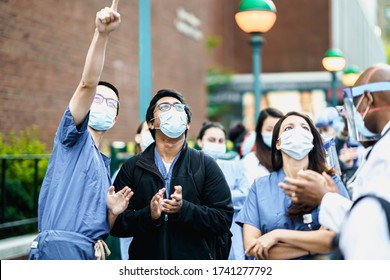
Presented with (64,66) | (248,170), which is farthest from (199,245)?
(64,66)

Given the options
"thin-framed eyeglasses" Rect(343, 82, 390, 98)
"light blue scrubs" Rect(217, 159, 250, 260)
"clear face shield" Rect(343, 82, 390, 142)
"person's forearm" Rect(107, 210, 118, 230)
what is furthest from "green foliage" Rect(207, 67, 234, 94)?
"thin-framed eyeglasses" Rect(343, 82, 390, 98)

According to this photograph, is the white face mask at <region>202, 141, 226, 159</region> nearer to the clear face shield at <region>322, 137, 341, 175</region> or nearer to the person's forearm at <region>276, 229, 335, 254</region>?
the clear face shield at <region>322, 137, 341, 175</region>

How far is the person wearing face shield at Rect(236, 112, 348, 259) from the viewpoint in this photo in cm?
430

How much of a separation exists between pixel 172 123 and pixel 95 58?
40.1 inches

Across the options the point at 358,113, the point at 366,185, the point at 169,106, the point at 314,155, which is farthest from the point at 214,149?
the point at 366,185

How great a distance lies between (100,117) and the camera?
186 inches

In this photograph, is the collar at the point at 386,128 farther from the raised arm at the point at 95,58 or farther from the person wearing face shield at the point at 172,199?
the raised arm at the point at 95,58

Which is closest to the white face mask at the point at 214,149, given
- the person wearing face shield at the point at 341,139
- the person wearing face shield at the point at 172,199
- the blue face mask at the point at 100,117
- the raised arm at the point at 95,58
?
the person wearing face shield at the point at 341,139

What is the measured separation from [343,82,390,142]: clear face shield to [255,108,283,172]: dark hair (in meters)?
2.76

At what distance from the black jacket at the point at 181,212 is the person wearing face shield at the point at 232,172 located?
1.20 metres

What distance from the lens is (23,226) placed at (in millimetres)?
8867

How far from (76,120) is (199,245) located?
1291mm

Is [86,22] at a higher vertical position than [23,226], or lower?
higher
